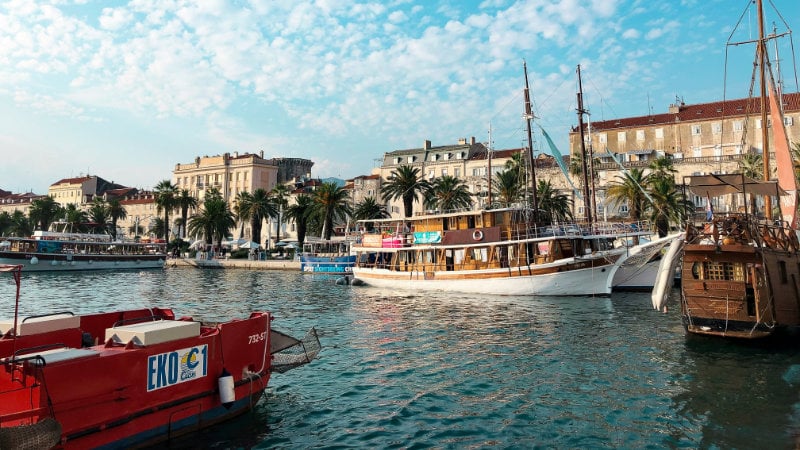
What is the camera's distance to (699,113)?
64312 millimetres

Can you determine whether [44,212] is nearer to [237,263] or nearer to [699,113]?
[237,263]

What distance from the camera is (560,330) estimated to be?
20953 millimetres

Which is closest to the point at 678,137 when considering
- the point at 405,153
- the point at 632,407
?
the point at 405,153

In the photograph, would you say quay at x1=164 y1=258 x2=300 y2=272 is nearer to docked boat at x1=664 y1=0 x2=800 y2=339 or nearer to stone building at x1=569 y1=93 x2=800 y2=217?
stone building at x1=569 y1=93 x2=800 y2=217

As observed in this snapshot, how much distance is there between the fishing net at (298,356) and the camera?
11641 mm

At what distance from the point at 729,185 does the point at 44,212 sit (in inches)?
4204

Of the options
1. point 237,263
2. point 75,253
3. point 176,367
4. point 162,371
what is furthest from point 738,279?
point 75,253

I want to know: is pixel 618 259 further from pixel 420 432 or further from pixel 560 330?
pixel 420 432

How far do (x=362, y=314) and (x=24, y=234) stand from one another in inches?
4009

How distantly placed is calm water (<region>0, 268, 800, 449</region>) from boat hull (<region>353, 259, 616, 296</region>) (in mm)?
7438

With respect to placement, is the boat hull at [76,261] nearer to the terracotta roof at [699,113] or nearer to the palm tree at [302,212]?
the palm tree at [302,212]

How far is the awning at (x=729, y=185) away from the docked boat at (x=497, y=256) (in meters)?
11.6

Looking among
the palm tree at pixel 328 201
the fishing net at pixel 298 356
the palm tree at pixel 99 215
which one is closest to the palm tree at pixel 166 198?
the palm tree at pixel 99 215

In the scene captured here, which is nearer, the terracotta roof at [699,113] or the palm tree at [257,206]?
the terracotta roof at [699,113]
